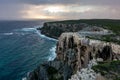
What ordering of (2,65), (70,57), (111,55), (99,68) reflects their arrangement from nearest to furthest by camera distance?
(99,68), (111,55), (70,57), (2,65)

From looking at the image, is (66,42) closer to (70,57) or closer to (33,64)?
(70,57)

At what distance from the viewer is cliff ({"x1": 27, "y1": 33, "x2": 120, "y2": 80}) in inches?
2261

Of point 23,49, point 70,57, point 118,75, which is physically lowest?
point 23,49

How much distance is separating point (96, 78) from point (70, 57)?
36.0 metres

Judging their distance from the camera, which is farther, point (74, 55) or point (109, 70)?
point (74, 55)

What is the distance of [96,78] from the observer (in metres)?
26.4

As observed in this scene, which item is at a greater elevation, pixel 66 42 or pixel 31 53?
pixel 66 42

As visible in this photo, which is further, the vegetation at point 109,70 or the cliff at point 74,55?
the cliff at point 74,55

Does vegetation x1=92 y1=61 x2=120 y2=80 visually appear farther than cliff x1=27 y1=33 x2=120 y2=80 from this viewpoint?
No

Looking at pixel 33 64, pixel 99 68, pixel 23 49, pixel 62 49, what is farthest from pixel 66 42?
pixel 23 49

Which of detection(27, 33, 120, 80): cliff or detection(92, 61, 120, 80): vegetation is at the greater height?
detection(92, 61, 120, 80): vegetation

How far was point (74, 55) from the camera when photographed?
62031 mm

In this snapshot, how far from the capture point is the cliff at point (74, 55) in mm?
57438

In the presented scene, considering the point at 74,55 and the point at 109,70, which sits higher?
the point at 109,70
